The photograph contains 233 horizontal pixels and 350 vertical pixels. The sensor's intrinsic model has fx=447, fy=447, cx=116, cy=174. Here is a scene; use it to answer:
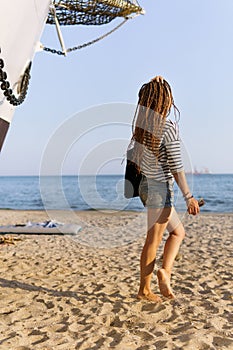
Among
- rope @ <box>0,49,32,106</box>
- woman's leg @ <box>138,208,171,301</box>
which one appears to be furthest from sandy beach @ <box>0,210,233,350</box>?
rope @ <box>0,49,32,106</box>

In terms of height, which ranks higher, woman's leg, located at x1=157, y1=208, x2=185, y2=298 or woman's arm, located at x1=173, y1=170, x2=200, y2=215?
woman's arm, located at x1=173, y1=170, x2=200, y2=215

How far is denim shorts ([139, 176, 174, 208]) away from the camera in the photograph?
389 cm

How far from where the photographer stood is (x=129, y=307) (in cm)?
397

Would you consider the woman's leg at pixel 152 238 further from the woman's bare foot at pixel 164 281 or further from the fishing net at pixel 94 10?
the fishing net at pixel 94 10

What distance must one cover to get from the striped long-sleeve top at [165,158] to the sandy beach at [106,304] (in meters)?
1.17

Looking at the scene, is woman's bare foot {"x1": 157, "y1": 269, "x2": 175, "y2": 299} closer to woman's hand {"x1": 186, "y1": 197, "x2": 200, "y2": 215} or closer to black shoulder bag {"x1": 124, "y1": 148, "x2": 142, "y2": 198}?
woman's hand {"x1": 186, "y1": 197, "x2": 200, "y2": 215}

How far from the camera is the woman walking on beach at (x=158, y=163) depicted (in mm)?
3803

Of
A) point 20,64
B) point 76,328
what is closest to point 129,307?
point 76,328

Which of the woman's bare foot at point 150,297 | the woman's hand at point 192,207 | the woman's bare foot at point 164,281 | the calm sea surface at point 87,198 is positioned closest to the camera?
the woman's hand at point 192,207

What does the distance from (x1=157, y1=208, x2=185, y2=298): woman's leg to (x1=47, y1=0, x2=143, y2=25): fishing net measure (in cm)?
380

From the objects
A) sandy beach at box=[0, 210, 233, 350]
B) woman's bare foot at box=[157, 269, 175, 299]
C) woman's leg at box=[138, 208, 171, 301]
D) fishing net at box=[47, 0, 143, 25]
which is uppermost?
fishing net at box=[47, 0, 143, 25]

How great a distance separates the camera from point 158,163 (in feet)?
12.7

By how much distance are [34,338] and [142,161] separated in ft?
5.48

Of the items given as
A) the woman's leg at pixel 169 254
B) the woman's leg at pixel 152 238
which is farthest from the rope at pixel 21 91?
the woman's leg at pixel 169 254
